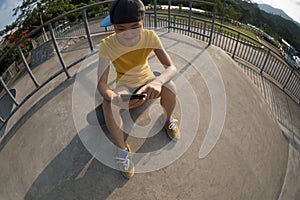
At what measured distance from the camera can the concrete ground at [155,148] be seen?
2957 millimetres

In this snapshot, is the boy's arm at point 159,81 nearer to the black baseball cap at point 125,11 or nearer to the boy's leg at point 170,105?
the boy's leg at point 170,105

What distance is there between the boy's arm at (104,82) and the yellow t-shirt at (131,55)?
105 mm

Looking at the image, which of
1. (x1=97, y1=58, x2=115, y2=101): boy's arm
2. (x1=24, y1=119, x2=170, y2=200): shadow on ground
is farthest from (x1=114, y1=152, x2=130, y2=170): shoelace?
(x1=97, y1=58, x2=115, y2=101): boy's arm

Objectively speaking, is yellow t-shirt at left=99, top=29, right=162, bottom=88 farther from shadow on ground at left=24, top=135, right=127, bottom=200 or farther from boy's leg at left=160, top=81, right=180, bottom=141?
shadow on ground at left=24, top=135, right=127, bottom=200

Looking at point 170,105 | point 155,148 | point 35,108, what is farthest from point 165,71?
point 35,108

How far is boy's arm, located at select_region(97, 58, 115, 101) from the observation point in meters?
2.75

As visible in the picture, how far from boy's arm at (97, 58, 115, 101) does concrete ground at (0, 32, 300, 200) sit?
88 centimetres

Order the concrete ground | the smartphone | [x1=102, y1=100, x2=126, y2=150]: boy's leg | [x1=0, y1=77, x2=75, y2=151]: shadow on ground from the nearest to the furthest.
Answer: the smartphone → [x1=102, y1=100, x2=126, y2=150]: boy's leg → the concrete ground → [x1=0, y1=77, x2=75, y2=151]: shadow on ground

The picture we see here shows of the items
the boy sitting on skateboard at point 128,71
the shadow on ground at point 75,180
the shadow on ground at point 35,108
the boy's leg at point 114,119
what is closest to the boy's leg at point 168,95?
the boy sitting on skateboard at point 128,71

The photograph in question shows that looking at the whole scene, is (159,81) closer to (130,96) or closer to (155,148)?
(130,96)

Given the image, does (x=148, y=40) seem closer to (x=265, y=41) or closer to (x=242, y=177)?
(x=242, y=177)

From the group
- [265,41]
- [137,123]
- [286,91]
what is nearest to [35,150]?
[137,123]

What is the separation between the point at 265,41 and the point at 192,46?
1276 inches

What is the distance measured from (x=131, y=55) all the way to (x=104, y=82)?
60 cm
